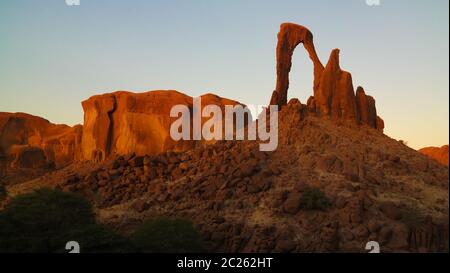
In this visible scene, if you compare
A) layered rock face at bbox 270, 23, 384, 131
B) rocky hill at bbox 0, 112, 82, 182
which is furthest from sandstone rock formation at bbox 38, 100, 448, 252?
rocky hill at bbox 0, 112, 82, 182

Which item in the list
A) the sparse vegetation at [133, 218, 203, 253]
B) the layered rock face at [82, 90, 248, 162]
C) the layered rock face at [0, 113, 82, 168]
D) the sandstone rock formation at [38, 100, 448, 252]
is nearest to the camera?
the sparse vegetation at [133, 218, 203, 253]

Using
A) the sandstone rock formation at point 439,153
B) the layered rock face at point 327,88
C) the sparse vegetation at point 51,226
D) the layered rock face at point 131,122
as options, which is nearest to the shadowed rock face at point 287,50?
the layered rock face at point 327,88

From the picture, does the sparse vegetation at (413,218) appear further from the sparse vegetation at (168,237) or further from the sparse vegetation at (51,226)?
the sparse vegetation at (51,226)

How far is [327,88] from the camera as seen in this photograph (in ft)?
140

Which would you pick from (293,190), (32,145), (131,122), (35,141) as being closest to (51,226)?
(293,190)

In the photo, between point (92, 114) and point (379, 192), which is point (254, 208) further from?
point (92, 114)

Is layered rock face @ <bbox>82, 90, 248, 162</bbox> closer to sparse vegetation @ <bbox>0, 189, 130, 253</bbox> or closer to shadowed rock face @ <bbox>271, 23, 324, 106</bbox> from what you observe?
shadowed rock face @ <bbox>271, 23, 324, 106</bbox>

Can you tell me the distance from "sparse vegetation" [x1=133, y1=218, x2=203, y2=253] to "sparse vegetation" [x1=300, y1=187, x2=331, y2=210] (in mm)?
6062

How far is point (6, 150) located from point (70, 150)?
800 cm

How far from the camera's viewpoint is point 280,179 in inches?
1417

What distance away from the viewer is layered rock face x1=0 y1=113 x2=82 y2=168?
69062 mm

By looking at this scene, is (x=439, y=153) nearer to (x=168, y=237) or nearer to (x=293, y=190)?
(x=293, y=190)

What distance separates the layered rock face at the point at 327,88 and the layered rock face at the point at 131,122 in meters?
12.3
